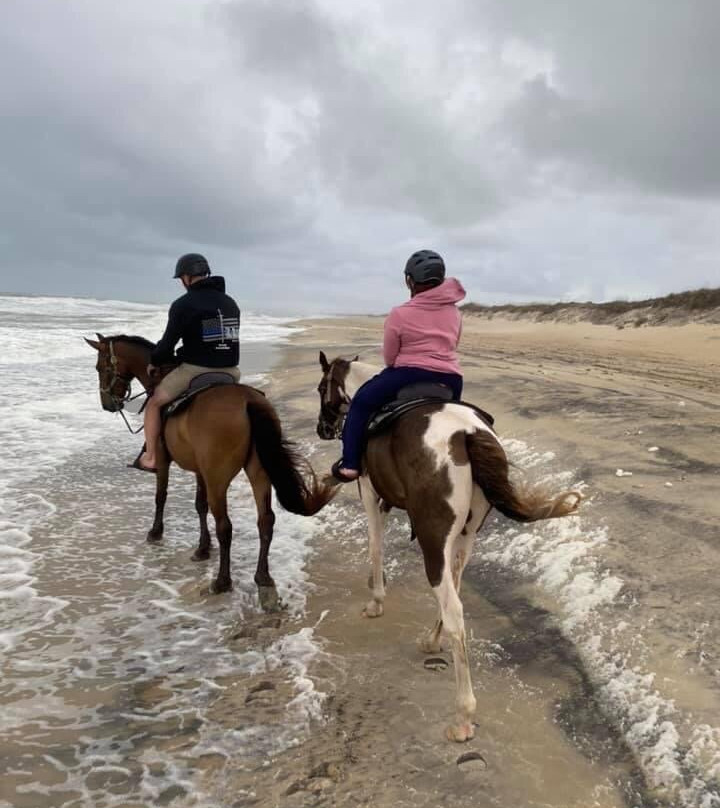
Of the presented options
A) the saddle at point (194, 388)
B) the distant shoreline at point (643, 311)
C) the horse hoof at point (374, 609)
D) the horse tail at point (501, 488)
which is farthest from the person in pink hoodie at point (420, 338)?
the distant shoreline at point (643, 311)

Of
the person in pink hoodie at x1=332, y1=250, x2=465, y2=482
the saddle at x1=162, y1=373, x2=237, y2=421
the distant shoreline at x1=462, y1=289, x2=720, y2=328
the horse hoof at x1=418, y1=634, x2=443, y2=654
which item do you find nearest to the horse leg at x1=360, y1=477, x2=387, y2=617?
the person in pink hoodie at x1=332, y1=250, x2=465, y2=482

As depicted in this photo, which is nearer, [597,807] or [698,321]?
[597,807]

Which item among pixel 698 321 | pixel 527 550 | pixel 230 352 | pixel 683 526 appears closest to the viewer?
pixel 683 526

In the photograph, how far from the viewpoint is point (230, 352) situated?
6195 mm

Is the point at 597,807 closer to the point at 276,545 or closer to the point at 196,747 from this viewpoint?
the point at 196,747

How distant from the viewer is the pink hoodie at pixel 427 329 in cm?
454

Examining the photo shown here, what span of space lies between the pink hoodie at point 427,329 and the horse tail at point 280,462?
1.47 metres

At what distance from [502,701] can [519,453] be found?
446cm

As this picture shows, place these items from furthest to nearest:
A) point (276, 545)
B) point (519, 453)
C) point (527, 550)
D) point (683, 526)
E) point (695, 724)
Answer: point (519, 453) < point (276, 545) < point (527, 550) < point (683, 526) < point (695, 724)

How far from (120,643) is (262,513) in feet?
5.10

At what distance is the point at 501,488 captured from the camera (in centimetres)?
380

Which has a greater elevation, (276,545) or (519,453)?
(519,453)

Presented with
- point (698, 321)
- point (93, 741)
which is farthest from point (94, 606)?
point (698, 321)

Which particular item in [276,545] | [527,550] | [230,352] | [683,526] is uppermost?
[230,352]
